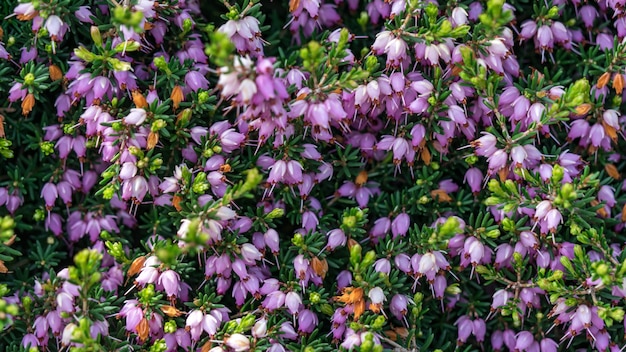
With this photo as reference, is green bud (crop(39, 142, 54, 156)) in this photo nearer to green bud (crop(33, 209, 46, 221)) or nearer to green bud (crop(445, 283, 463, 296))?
green bud (crop(33, 209, 46, 221))

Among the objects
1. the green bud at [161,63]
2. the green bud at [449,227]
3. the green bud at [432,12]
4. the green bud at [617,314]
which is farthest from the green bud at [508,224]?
the green bud at [161,63]

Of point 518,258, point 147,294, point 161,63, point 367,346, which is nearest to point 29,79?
point 161,63

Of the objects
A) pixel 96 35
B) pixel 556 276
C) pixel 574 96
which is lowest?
pixel 556 276

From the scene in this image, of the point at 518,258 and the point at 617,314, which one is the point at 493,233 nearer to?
the point at 518,258

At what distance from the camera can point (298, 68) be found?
15.6 feet

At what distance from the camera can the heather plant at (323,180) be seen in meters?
4.50

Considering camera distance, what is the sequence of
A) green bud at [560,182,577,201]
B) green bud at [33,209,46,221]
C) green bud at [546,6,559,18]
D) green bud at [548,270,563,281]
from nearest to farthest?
green bud at [560,182,577,201] < green bud at [548,270,563,281] < green bud at [546,6,559,18] < green bud at [33,209,46,221]

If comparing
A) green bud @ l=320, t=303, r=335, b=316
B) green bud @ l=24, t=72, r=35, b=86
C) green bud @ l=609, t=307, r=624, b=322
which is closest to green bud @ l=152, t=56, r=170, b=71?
green bud @ l=24, t=72, r=35, b=86

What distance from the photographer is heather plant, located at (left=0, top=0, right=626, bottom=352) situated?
4.50 metres

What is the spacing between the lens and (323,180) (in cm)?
526

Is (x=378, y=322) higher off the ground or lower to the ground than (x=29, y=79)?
lower

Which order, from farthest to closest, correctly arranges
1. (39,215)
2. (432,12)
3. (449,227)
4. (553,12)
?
1. (39,215)
2. (553,12)
3. (432,12)
4. (449,227)

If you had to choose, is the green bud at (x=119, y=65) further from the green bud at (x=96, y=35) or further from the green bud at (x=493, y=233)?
the green bud at (x=493, y=233)

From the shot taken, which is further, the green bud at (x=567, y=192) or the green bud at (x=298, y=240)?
the green bud at (x=298, y=240)
